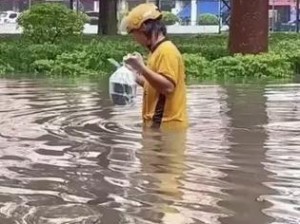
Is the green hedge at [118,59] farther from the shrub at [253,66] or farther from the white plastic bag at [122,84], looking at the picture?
the white plastic bag at [122,84]

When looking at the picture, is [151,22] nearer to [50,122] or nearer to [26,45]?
[50,122]

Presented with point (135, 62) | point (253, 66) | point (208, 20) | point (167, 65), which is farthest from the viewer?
point (208, 20)

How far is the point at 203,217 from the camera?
594 cm

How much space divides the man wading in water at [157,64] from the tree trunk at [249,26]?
1289 centimetres

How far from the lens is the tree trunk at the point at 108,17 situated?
115 feet

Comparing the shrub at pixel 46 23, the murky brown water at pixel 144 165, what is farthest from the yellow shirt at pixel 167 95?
the shrub at pixel 46 23

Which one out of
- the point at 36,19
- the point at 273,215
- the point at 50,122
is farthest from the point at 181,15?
the point at 273,215

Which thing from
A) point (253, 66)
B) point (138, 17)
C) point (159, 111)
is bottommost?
point (253, 66)

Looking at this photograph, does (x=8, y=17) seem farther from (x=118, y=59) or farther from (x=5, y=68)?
(x=118, y=59)

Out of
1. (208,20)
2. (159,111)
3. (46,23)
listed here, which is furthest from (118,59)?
(208,20)

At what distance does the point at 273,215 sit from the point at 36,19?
815 inches

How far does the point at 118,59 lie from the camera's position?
21.7 m

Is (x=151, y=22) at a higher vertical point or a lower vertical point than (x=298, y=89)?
higher

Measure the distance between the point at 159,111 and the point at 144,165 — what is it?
0.53 metres
